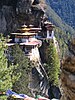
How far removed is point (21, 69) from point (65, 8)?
105270mm

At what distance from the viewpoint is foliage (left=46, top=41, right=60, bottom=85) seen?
3133 centimetres

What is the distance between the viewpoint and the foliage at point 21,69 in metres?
22.5

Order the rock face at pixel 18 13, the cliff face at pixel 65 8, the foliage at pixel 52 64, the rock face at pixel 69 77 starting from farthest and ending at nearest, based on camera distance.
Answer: the cliff face at pixel 65 8, the rock face at pixel 18 13, the foliage at pixel 52 64, the rock face at pixel 69 77

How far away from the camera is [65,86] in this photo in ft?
9.70

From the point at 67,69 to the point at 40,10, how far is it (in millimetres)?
31311

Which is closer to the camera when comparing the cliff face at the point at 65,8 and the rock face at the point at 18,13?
the rock face at the point at 18,13

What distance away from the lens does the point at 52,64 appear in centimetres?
3244

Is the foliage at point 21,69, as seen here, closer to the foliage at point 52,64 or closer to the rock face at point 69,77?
the foliage at point 52,64

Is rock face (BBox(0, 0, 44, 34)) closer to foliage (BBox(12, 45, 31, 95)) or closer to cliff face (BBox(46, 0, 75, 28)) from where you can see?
foliage (BBox(12, 45, 31, 95))

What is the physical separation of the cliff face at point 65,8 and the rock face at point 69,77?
118m

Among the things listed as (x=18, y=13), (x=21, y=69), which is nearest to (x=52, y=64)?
(x=18, y=13)

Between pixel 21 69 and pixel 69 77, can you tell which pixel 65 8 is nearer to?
pixel 21 69

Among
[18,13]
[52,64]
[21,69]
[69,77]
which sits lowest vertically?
[52,64]

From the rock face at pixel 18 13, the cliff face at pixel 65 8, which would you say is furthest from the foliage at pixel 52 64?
the cliff face at pixel 65 8
